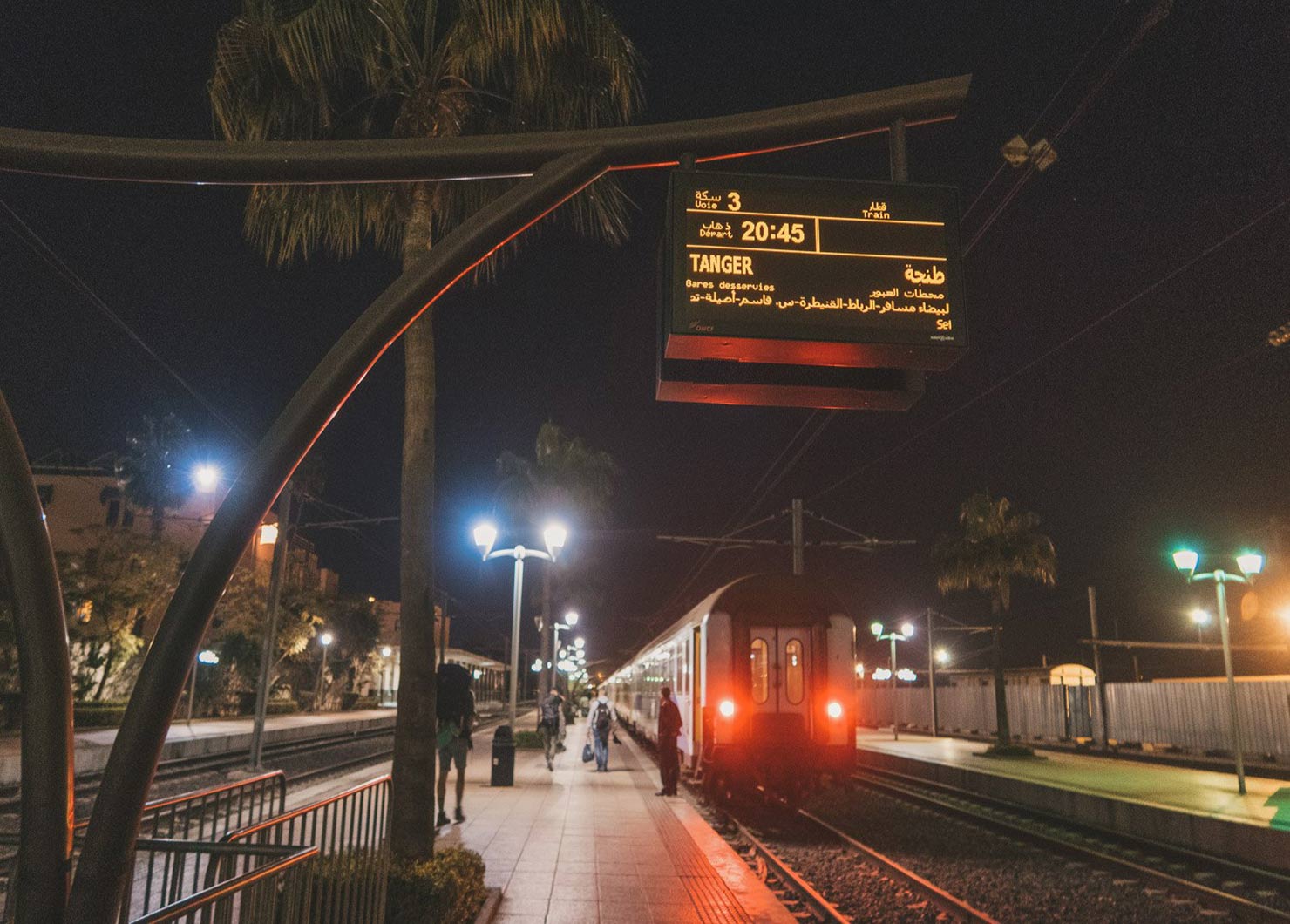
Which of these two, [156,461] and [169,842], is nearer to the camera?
[169,842]

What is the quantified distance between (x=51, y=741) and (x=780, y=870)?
8395mm

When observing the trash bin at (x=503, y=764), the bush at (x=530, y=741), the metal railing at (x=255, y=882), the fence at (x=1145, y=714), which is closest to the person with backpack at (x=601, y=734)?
the trash bin at (x=503, y=764)

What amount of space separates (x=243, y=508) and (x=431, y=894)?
3.87 m

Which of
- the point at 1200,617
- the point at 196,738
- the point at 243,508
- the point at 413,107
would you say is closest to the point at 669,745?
the point at 413,107

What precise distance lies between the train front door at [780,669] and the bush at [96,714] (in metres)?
22.0

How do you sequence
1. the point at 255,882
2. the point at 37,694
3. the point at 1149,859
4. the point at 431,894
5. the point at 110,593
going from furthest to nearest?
the point at 110,593
the point at 1149,859
the point at 431,894
the point at 255,882
the point at 37,694

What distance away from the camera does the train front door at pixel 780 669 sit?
15133mm

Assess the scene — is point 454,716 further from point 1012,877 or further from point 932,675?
point 932,675

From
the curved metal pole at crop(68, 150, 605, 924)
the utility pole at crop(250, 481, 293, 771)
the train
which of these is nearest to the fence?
the train

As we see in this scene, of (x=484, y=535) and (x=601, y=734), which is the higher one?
(x=484, y=535)

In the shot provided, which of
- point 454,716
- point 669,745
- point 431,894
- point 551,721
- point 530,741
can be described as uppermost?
point 454,716

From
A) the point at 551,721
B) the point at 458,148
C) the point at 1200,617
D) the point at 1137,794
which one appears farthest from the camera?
the point at 1200,617

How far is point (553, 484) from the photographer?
38938 mm

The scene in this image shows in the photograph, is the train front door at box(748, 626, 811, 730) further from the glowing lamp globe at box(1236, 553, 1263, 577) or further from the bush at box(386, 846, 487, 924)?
the bush at box(386, 846, 487, 924)
